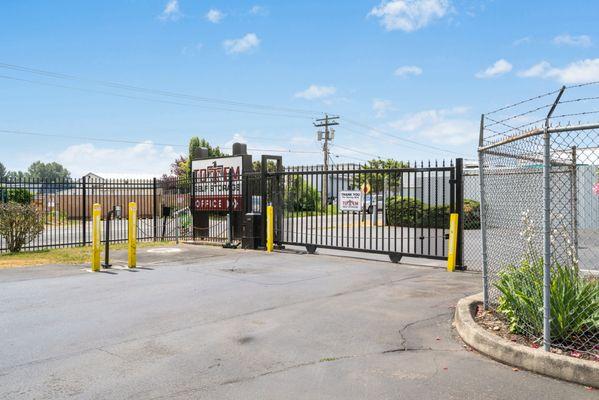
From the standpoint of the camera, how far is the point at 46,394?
4.29 m

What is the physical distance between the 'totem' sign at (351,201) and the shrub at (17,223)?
29.7 feet

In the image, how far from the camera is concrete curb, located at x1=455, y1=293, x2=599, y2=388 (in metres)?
4.34

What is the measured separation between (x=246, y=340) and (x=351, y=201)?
798 cm

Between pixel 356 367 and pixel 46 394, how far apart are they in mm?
2763

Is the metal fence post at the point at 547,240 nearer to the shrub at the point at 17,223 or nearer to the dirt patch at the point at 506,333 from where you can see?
the dirt patch at the point at 506,333

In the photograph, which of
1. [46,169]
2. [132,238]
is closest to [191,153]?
[132,238]

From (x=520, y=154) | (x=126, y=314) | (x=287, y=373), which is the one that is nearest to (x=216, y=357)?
(x=287, y=373)

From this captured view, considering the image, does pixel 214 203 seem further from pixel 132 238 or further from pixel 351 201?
pixel 351 201

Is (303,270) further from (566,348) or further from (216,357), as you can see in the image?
(566,348)

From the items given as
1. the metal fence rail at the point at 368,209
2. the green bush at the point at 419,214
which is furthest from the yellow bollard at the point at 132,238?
the green bush at the point at 419,214

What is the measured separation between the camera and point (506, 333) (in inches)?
214

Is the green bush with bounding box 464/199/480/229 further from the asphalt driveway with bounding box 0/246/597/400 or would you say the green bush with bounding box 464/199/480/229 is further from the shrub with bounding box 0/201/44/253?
the shrub with bounding box 0/201/44/253

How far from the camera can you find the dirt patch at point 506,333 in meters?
4.70

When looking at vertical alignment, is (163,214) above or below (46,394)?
above
